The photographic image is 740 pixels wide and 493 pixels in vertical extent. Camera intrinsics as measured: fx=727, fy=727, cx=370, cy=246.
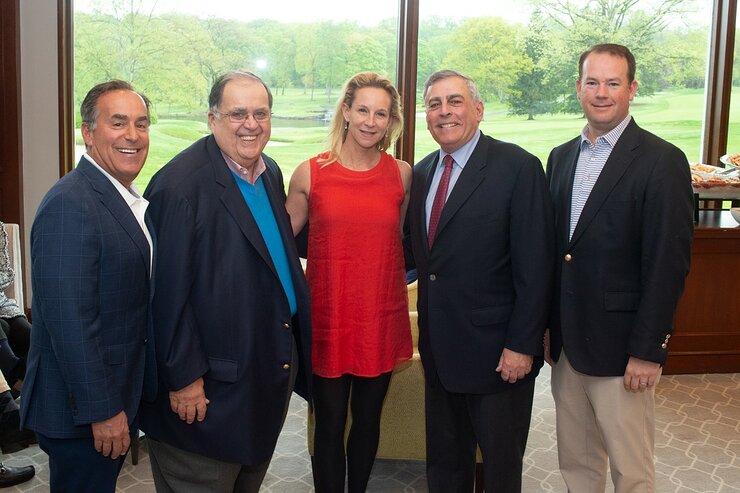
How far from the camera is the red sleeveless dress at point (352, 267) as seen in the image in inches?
94.9

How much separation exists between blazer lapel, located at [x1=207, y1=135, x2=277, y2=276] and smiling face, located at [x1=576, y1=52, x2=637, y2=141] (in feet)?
3.72

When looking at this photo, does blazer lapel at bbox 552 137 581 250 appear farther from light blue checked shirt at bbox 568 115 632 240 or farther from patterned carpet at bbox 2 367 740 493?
patterned carpet at bbox 2 367 740 493

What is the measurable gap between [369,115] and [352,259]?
482mm

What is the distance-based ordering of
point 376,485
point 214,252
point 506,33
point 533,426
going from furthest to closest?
point 506,33, point 533,426, point 376,485, point 214,252

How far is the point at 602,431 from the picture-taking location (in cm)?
241

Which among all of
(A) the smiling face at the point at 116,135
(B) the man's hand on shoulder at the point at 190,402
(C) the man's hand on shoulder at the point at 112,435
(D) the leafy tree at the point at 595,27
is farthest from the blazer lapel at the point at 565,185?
(D) the leafy tree at the point at 595,27

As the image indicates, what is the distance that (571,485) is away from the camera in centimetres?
260

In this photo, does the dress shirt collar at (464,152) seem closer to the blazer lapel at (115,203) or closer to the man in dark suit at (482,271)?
the man in dark suit at (482,271)

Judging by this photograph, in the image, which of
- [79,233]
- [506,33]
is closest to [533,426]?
[79,233]

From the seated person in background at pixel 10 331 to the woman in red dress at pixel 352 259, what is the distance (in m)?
1.92

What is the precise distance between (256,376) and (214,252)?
0.38 meters

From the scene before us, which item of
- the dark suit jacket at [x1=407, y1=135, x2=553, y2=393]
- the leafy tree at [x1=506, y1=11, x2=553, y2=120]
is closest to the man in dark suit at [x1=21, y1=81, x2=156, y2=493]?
the dark suit jacket at [x1=407, y1=135, x2=553, y2=393]

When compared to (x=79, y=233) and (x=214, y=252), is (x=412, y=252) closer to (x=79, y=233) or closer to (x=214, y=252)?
(x=214, y=252)

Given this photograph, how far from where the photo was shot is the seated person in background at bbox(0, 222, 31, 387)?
3586 mm
